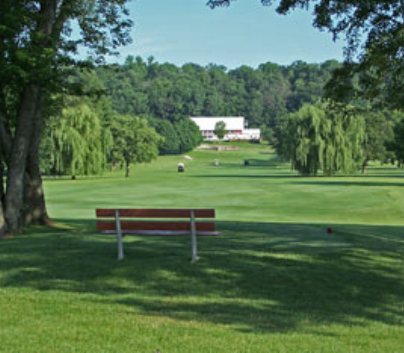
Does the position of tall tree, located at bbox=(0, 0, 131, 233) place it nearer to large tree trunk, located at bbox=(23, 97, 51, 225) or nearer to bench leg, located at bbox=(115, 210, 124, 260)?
large tree trunk, located at bbox=(23, 97, 51, 225)

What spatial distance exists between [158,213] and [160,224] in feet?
0.81

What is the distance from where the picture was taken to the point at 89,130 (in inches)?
2968

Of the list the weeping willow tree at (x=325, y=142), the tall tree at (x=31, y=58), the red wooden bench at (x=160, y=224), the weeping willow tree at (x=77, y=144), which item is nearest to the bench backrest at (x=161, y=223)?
the red wooden bench at (x=160, y=224)

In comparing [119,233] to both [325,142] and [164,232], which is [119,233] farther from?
[325,142]

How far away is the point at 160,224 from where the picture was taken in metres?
11.7

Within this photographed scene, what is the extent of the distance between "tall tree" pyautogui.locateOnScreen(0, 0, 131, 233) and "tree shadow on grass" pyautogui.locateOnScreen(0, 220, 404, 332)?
2687 millimetres

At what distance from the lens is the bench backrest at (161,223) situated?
1134 centimetres

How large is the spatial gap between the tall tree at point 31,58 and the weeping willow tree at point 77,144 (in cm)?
5348

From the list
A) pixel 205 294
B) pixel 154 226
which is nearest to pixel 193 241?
pixel 154 226

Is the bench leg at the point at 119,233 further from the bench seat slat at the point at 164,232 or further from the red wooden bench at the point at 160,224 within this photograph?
the bench seat slat at the point at 164,232

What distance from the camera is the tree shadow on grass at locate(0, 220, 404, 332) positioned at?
812 centimetres

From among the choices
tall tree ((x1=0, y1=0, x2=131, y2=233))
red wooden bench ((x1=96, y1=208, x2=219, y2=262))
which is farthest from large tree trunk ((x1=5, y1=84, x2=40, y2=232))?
red wooden bench ((x1=96, y1=208, x2=219, y2=262))

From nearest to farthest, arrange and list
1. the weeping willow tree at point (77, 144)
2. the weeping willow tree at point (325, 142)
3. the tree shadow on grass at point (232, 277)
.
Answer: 1. the tree shadow on grass at point (232, 277)
2. the weeping willow tree at point (77, 144)
3. the weeping willow tree at point (325, 142)

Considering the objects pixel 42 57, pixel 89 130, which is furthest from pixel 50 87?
pixel 89 130
